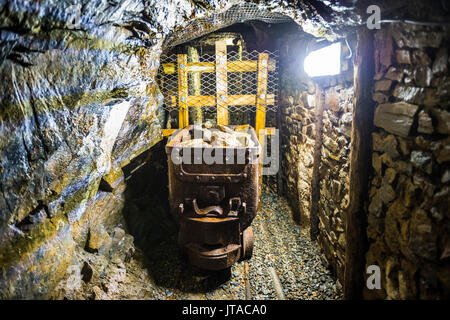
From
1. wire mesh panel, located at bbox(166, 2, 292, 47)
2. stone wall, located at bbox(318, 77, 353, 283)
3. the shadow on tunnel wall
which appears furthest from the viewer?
wire mesh panel, located at bbox(166, 2, 292, 47)

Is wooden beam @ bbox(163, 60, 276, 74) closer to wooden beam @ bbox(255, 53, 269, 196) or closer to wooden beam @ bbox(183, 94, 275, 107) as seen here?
wooden beam @ bbox(255, 53, 269, 196)

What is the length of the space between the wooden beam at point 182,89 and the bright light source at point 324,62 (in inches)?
85.8

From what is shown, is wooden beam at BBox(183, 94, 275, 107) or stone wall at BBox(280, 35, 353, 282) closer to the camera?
stone wall at BBox(280, 35, 353, 282)

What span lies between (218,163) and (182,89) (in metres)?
2.25

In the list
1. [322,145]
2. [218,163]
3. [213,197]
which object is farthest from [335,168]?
[213,197]

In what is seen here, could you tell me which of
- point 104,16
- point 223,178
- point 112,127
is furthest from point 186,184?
point 104,16

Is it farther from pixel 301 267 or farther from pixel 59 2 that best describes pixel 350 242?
pixel 59 2

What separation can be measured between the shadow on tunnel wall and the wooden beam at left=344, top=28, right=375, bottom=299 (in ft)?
5.43

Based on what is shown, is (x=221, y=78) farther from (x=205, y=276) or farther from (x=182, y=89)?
(x=205, y=276)

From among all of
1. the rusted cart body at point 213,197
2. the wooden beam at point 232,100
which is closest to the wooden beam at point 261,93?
the wooden beam at point 232,100

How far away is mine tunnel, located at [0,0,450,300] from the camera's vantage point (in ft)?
5.36

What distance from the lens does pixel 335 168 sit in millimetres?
3086

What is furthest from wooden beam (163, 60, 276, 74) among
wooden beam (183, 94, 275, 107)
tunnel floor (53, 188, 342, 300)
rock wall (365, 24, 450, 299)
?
tunnel floor (53, 188, 342, 300)
